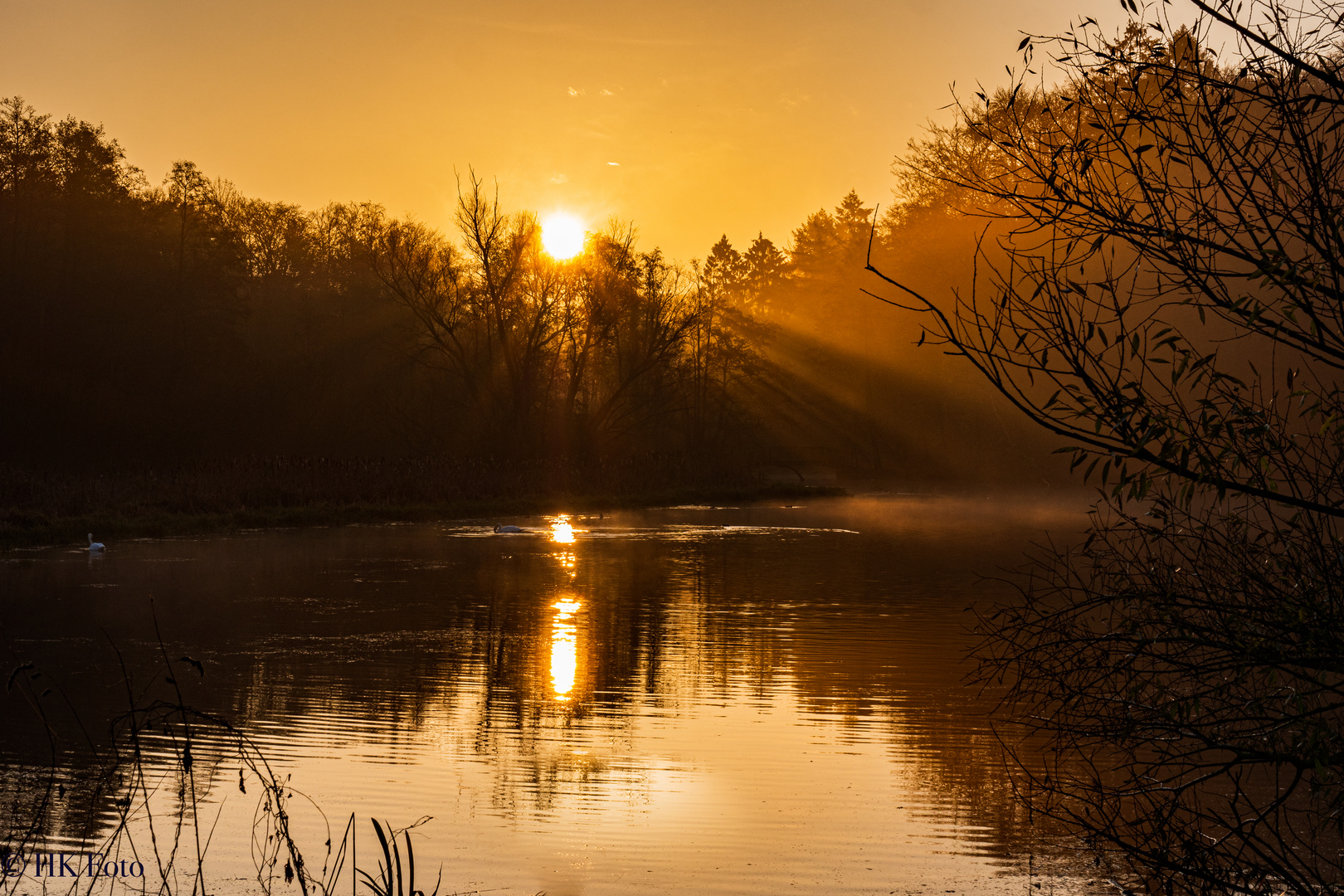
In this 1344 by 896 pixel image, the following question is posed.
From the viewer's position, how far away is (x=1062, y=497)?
4784 cm

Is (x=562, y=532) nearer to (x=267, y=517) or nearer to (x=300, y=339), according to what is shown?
(x=267, y=517)

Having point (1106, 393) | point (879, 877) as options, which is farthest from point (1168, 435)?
point (879, 877)

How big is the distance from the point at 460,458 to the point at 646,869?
3814 cm

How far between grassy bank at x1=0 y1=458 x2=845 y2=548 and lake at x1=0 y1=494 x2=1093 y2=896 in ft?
12.8

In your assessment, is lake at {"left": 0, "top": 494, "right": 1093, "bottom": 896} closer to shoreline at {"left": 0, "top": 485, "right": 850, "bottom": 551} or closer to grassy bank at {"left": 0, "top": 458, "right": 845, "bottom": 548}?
shoreline at {"left": 0, "top": 485, "right": 850, "bottom": 551}

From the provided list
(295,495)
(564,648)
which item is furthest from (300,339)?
(564,648)

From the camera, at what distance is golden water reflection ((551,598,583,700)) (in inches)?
439

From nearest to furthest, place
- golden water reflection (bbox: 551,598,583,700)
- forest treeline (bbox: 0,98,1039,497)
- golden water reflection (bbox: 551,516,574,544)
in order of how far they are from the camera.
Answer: golden water reflection (bbox: 551,598,583,700)
golden water reflection (bbox: 551,516,574,544)
forest treeline (bbox: 0,98,1039,497)

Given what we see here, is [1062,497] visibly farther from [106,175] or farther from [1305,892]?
[1305,892]

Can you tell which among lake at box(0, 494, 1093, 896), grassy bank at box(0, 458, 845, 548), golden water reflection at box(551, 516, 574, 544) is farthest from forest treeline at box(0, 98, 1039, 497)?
lake at box(0, 494, 1093, 896)

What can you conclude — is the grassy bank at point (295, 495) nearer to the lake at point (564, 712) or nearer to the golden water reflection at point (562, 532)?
the golden water reflection at point (562, 532)

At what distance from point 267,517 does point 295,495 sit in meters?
2.61

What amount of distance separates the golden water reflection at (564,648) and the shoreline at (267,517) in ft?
37.9

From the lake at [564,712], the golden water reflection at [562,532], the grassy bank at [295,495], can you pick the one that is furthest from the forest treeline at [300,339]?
the lake at [564,712]
